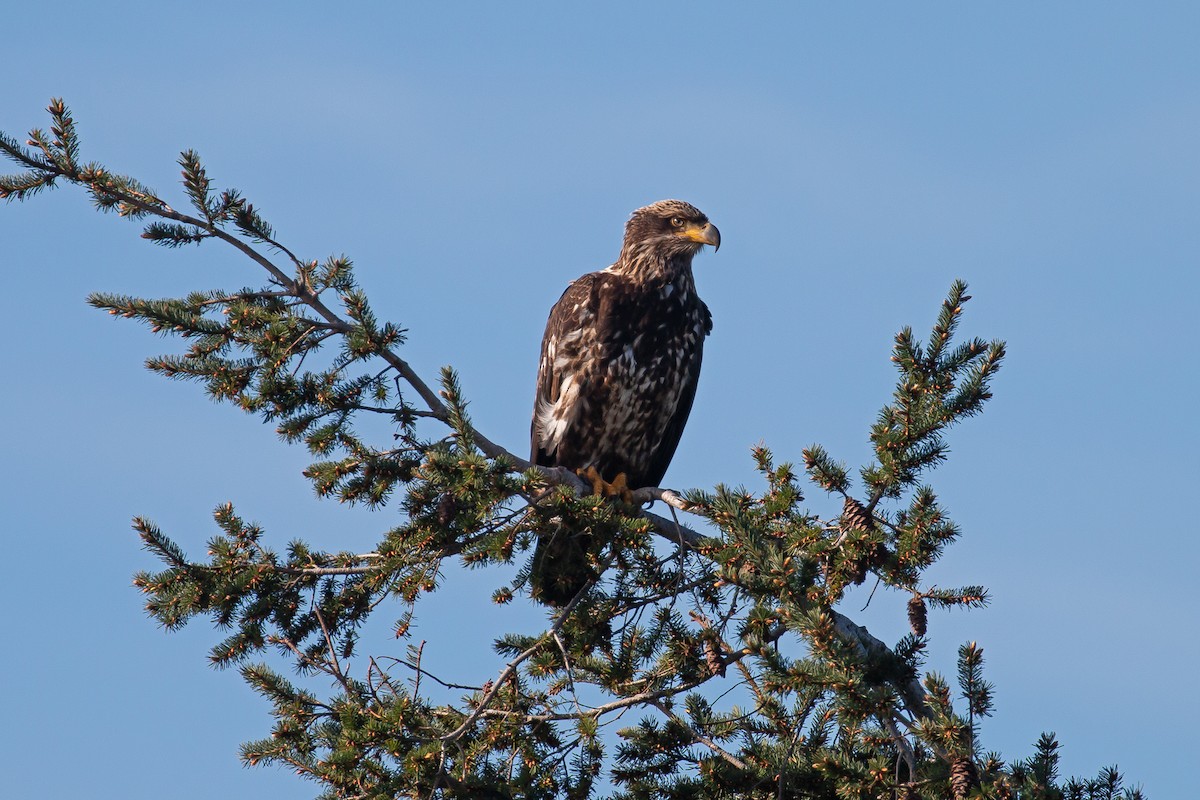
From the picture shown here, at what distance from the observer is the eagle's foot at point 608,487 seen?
20.6ft

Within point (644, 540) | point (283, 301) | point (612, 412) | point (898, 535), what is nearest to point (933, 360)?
point (898, 535)

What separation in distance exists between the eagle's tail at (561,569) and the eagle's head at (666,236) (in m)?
2.57

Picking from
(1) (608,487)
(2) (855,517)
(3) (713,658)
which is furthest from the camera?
(1) (608,487)

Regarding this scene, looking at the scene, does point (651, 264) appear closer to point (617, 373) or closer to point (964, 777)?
point (617, 373)

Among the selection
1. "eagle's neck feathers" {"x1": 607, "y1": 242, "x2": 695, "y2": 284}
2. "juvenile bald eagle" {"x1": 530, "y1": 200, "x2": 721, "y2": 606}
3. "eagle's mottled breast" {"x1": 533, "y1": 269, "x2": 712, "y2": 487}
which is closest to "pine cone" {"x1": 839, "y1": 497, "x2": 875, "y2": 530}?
"juvenile bald eagle" {"x1": 530, "y1": 200, "x2": 721, "y2": 606}

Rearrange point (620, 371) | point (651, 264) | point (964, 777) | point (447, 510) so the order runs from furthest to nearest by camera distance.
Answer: point (651, 264) → point (620, 371) → point (447, 510) → point (964, 777)

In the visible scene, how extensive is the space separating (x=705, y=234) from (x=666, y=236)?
241 mm

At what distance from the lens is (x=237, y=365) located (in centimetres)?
477

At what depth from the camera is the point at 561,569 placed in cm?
539

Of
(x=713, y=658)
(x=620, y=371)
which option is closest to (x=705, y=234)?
(x=620, y=371)

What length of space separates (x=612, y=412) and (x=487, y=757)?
281 centimetres

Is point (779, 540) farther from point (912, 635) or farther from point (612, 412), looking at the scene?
point (612, 412)

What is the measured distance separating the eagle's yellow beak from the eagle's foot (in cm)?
179

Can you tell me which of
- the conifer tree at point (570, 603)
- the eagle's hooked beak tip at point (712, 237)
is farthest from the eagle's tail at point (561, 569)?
the eagle's hooked beak tip at point (712, 237)
